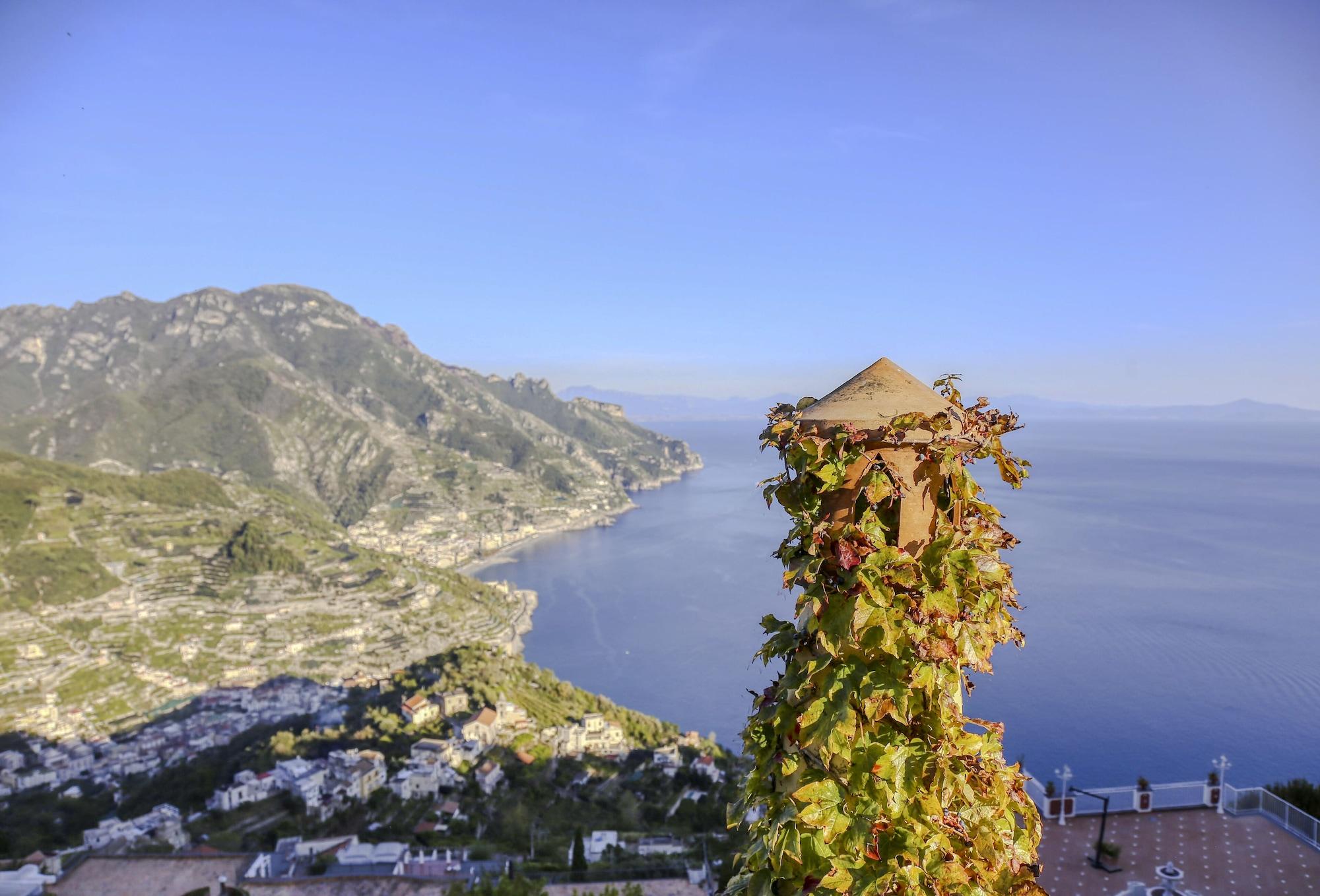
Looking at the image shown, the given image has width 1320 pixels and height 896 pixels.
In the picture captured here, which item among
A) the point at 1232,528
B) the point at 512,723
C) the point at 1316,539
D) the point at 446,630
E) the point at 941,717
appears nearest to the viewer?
the point at 941,717

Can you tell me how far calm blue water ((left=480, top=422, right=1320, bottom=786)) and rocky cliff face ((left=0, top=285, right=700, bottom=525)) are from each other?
1633cm

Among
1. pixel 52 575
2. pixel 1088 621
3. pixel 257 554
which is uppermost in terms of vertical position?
pixel 52 575

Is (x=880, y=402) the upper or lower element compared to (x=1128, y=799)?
upper

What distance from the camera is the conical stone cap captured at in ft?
3.33

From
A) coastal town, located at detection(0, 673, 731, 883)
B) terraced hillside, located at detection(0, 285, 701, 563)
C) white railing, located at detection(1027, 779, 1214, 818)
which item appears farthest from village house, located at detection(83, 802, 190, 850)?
terraced hillside, located at detection(0, 285, 701, 563)


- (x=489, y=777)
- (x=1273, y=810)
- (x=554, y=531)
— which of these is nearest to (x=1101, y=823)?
(x=1273, y=810)

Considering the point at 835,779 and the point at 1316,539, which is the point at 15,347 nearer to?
the point at 835,779

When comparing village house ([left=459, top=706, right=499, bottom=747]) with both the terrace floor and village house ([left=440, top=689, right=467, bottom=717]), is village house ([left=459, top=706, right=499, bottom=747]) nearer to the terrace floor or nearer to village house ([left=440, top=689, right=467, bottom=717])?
village house ([left=440, top=689, right=467, bottom=717])

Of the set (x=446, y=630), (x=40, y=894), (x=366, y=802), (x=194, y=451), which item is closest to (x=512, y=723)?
(x=366, y=802)

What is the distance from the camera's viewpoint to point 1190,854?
367 centimetres

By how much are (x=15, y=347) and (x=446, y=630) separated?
77.4 meters

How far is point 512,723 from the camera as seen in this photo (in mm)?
17688

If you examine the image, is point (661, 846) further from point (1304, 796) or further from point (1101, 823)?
point (1304, 796)

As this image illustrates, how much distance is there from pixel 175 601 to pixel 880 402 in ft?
122
